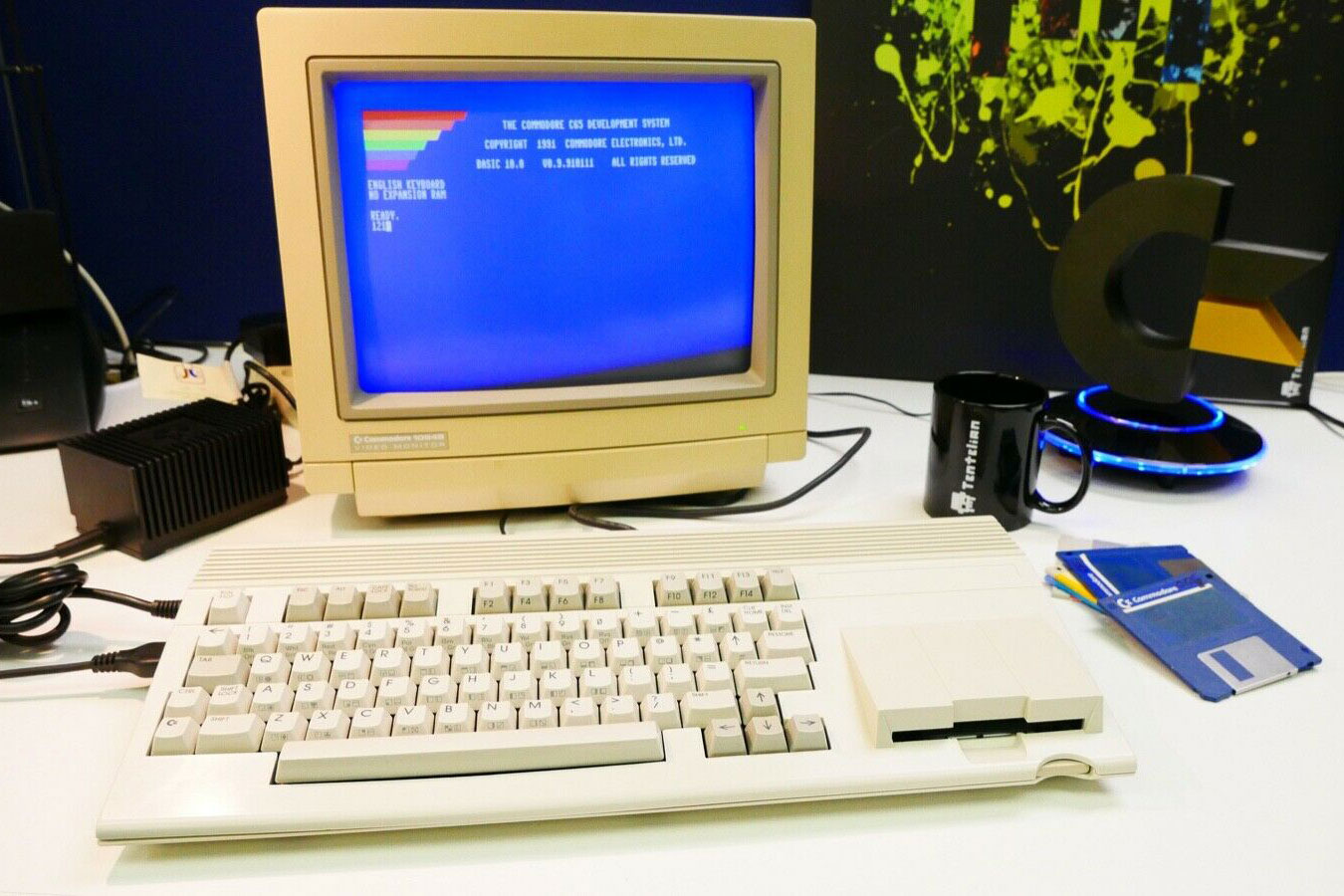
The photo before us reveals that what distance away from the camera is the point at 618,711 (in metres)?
0.56

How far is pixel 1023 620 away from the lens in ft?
2.06

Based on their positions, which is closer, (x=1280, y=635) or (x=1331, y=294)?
(x=1280, y=635)

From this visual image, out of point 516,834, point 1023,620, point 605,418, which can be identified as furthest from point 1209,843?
point 605,418

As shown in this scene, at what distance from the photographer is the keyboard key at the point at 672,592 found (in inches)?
25.6

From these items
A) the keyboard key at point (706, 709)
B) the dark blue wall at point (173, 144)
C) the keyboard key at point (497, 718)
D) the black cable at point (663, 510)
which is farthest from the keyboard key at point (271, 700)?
the dark blue wall at point (173, 144)

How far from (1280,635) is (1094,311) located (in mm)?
373

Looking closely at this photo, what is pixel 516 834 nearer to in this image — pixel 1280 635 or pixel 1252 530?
pixel 1280 635

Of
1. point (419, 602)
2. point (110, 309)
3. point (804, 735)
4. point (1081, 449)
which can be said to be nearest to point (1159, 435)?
point (1081, 449)

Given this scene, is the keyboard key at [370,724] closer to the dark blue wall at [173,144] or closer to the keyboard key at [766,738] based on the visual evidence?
the keyboard key at [766,738]

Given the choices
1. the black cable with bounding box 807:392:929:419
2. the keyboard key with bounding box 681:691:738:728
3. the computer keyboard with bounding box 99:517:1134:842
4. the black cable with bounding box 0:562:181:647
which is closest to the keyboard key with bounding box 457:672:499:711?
the computer keyboard with bounding box 99:517:1134:842

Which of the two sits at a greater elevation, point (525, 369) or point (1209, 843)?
point (525, 369)

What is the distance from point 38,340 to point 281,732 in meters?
0.67

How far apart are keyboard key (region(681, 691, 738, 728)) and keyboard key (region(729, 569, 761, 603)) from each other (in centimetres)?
10

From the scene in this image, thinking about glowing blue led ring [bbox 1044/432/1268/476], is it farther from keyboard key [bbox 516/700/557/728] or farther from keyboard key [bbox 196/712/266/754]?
keyboard key [bbox 196/712/266/754]
